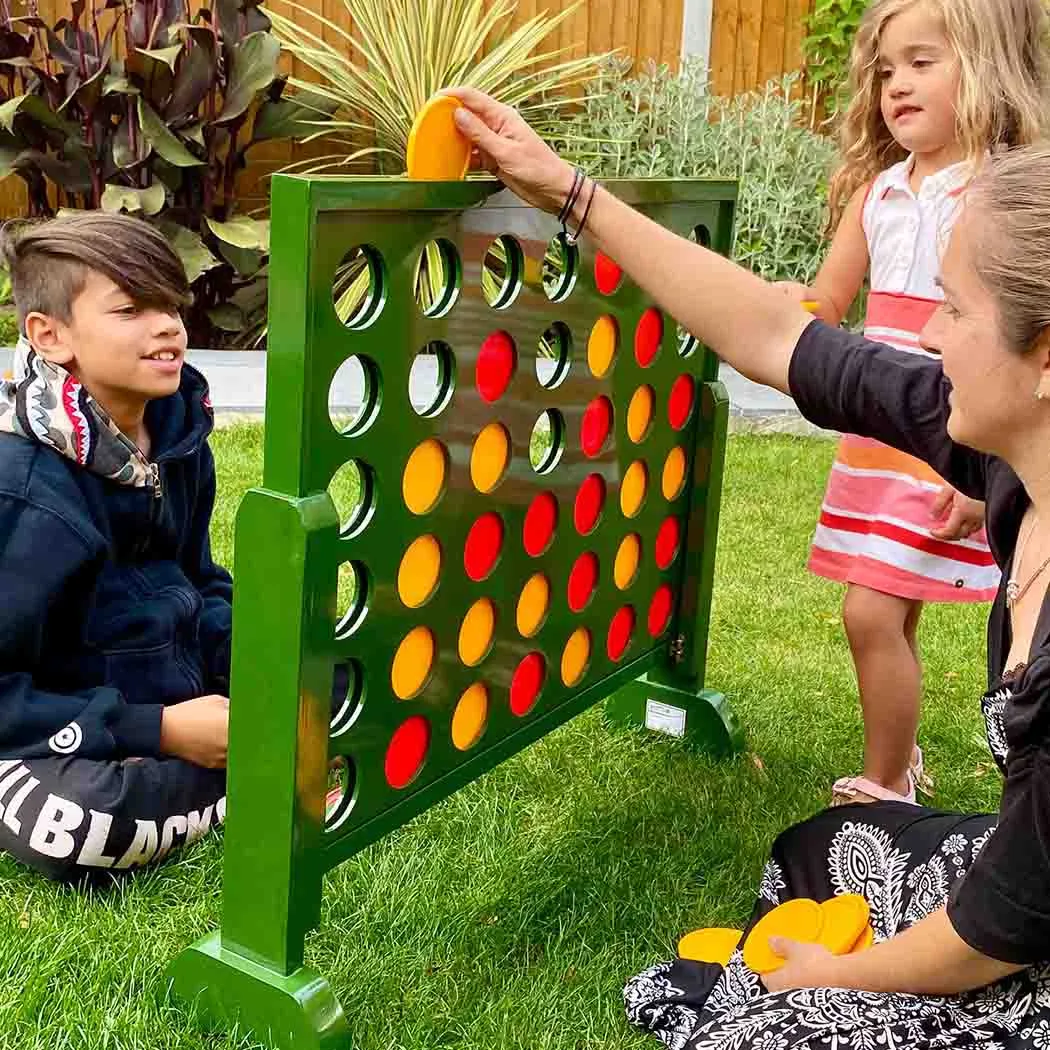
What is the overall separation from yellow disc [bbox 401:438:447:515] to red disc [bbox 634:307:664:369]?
718 mm

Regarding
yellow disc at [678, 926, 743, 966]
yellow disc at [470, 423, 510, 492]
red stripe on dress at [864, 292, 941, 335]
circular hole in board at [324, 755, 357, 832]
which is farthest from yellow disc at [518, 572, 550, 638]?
red stripe on dress at [864, 292, 941, 335]

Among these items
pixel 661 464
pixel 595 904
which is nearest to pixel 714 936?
pixel 595 904

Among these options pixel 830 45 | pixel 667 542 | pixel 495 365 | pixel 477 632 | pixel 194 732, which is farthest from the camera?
pixel 830 45

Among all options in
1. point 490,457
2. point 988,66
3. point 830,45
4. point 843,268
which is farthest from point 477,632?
point 830,45

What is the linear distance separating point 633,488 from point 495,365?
0.67 metres

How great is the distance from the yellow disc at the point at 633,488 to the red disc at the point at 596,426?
0.13 metres

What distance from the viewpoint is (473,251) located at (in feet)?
6.78

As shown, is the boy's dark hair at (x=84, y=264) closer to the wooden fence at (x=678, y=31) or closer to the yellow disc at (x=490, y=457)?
the yellow disc at (x=490, y=457)

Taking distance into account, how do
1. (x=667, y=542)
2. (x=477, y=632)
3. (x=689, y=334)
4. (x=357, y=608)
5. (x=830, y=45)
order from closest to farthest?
(x=357, y=608), (x=477, y=632), (x=689, y=334), (x=667, y=542), (x=830, y=45)

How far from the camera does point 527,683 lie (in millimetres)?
2525

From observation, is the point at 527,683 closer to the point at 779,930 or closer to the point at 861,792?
the point at 779,930

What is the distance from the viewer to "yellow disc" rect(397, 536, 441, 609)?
2107 millimetres

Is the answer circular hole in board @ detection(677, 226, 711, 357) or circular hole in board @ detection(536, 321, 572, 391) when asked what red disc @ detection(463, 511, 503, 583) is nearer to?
circular hole in board @ detection(536, 321, 572, 391)

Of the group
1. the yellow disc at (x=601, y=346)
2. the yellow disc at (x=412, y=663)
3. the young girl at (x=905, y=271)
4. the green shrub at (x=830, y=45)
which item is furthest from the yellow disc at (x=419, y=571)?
the green shrub at (x=830, y=45)
